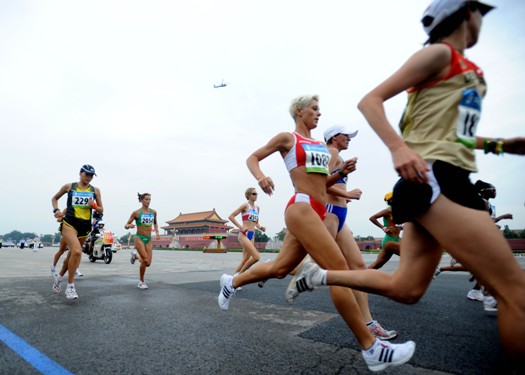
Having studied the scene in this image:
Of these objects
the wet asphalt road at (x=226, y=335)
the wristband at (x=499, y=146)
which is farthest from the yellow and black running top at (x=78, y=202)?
the wristband at (x=499, y=146)

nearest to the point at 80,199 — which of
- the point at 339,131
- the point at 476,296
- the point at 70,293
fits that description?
the point at 70,293

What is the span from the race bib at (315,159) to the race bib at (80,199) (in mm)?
4546

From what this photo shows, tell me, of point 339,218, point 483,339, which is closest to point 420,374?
point 483,339

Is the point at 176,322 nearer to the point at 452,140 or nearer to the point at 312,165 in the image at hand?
the point at 312,165

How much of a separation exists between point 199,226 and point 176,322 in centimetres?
7187

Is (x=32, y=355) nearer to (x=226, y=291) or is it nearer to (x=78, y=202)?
(x=226, y=291)

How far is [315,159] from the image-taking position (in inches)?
119

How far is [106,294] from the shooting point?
228 inches

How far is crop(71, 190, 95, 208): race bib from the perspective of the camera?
5.74 metres

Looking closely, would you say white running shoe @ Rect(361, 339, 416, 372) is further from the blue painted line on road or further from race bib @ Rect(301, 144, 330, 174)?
the blue painted line on road

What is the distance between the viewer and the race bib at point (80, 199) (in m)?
5.74

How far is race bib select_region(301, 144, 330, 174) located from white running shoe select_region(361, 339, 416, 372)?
4.91 ft

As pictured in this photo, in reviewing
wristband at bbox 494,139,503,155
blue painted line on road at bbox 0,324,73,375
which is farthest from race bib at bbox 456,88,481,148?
blue painted line on road at bbox 0,324,73,375

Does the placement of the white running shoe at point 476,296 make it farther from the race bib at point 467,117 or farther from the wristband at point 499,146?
the race bib at point 467,117
